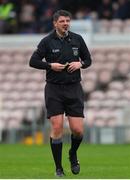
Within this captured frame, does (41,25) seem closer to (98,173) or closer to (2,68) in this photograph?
(2,68)

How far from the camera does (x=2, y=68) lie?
32656mm

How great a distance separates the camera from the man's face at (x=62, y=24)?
14.1 meters

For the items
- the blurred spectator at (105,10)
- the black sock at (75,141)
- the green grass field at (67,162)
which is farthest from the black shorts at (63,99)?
the blurred spectator at (105,10)

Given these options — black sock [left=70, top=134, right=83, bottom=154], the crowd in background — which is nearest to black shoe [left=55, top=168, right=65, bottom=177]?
black sock [left=70, top=134, right=83, bottom=154]

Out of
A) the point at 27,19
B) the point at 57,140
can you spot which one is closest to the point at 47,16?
the point at 27,19

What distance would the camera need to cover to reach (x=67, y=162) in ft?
60.1

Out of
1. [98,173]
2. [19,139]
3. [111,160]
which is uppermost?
[98,173]

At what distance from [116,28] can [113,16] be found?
405mm

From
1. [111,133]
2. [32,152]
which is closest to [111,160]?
[32,152]

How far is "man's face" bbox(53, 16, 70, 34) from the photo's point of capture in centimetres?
1409

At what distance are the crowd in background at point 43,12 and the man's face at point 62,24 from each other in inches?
664

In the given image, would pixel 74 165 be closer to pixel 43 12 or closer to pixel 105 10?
pixel 105 10

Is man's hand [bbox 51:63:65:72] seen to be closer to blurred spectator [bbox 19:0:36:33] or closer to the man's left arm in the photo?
the man's left arm

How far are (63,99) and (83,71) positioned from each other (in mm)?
17324
